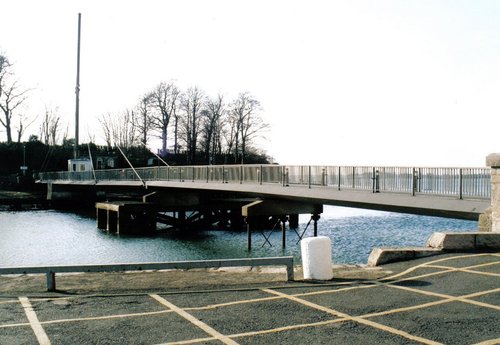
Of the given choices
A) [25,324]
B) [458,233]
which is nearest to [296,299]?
[25,324]

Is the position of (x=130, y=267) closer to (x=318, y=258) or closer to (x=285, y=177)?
(x=318, y=258)

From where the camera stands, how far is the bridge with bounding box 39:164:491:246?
1694cm

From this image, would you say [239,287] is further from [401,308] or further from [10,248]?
[10,248]

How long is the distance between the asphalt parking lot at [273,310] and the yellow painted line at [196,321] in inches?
0.5

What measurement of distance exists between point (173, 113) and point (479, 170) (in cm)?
7145

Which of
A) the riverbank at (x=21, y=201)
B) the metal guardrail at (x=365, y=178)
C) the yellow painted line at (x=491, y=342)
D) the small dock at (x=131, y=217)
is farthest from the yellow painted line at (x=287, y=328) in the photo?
the riverbank at (x=21, y=201)

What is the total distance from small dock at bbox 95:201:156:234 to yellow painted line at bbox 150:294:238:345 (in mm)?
32533

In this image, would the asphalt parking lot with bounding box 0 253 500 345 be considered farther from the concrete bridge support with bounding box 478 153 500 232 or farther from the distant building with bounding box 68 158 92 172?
the distant building with bounding box 68 158 92 172

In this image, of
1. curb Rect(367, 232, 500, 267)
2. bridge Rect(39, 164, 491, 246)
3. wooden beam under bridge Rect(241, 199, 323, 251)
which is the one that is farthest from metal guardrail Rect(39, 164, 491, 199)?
curb Rect(367, 232, 500, 267)

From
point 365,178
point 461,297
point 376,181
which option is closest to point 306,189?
point 365,178

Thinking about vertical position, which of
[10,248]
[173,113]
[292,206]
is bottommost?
[10,248]

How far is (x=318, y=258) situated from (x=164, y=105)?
250 feet

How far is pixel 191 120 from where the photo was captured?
82625mm

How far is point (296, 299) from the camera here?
25.8 feet
